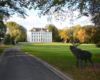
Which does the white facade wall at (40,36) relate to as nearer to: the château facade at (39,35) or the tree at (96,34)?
the château facade at (39,35)

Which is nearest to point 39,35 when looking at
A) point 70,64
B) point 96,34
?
point 96,34

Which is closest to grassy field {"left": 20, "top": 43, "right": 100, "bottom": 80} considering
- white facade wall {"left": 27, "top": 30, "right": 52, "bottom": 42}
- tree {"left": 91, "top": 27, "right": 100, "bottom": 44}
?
tree {"left": 91, "top": 27, "right": 100, "bottom": 44}

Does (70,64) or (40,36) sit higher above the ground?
(40,36)

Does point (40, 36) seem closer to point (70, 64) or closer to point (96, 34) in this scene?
point (96, 34)

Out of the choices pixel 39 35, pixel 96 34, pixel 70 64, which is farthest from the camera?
pixel 39 35

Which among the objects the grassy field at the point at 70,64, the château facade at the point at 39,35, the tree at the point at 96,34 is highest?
the château facade at the point at 39,35

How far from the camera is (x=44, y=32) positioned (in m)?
117

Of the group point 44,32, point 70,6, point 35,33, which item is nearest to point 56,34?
point 44,32

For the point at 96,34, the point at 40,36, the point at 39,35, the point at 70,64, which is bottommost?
the point at 70,64

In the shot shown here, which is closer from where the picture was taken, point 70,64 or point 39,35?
point 70,64

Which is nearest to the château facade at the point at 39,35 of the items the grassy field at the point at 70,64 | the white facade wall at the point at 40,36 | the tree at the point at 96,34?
the white facade wall at the point at 40,36

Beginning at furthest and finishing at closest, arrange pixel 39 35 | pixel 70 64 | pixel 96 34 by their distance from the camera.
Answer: pixel 39 35 → pixel 96 34 → pixel 70 64

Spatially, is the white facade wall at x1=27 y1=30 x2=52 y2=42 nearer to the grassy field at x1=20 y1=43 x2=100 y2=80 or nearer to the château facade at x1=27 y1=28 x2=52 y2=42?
the château facade at x1=27 y1=28 x2=52 y2=42

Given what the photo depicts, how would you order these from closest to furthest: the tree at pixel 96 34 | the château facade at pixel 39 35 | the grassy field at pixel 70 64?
1. the grassy field at pixel 70 64
2. the tree at pixel 96 34
3. the château facade at pixel 39 35
